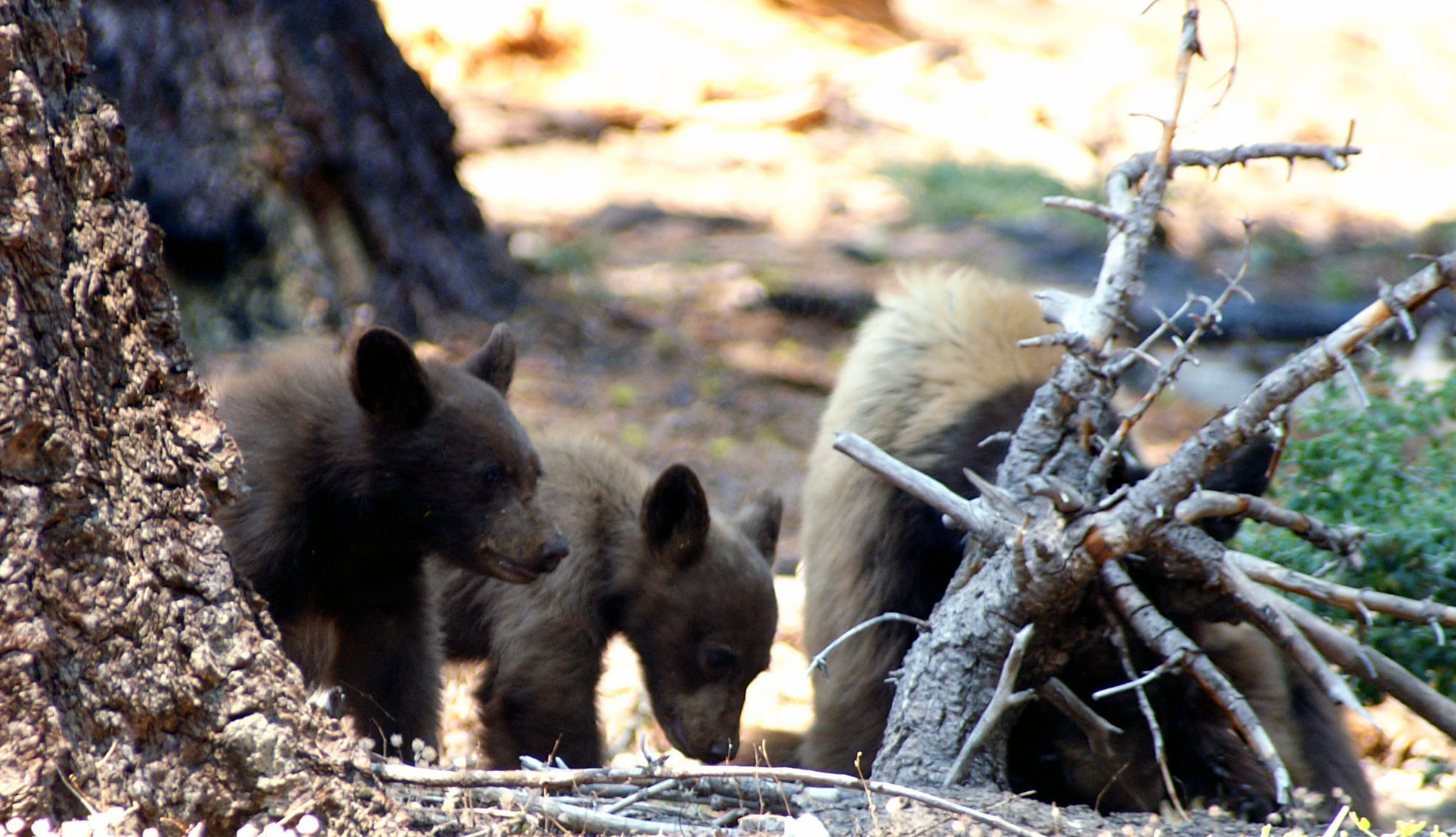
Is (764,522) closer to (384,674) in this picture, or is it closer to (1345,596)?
(384,674)

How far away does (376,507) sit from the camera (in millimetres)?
4195

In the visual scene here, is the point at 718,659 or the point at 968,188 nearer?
the point at 718,659

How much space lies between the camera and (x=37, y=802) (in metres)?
2.54

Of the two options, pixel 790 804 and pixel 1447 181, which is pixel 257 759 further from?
pixel 1447 181

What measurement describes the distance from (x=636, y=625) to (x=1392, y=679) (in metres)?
→ 2.65

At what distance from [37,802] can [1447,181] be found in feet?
54.5

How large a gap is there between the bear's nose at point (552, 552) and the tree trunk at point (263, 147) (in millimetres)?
3585

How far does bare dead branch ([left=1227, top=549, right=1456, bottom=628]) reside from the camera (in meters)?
3.37

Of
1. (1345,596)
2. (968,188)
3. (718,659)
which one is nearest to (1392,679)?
(1345,596)

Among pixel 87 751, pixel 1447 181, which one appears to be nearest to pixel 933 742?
pixel 87 751

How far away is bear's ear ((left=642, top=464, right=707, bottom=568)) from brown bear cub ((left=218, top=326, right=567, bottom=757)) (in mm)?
587

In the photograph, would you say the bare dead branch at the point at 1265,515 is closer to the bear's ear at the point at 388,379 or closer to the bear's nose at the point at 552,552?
the bear's nose at the point at 552,552

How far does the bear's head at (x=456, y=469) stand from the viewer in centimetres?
416

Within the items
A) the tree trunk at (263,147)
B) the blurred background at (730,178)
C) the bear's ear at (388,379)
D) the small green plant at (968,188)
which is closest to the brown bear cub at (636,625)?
the blurred background at (730,178)
